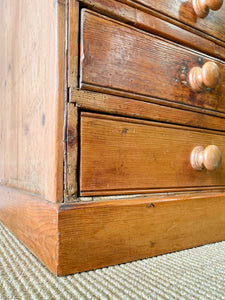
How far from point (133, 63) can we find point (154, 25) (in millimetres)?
108

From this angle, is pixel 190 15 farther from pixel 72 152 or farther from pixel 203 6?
pixel 72 152

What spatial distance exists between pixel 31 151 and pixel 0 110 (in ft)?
1.21

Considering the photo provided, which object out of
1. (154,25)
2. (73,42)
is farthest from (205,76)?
(73,42)

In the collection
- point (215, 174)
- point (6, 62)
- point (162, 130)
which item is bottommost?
point (215, 174)

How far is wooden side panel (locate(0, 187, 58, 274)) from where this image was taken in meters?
0.46

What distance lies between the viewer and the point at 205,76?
59cm

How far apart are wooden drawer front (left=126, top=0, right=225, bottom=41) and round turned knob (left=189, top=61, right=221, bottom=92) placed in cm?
12

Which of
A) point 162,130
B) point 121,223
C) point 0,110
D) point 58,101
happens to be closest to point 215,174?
point 162,130

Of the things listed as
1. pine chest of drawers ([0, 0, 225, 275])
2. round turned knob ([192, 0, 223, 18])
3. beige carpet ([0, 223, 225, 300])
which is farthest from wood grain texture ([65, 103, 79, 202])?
round turned knob ([192, 0, 223, 18])

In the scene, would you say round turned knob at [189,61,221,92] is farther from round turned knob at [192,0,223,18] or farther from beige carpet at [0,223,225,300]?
beige carpet at [0,223,225,300]

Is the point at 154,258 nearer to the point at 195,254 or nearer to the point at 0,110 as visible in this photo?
the point at 195,254

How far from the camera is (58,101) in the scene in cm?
46

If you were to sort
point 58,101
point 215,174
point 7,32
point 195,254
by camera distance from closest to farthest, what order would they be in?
point 58,101 < point 195,254 < point 215,174 < point 7,32

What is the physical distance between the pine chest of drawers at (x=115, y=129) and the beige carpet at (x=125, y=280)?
0.02 metres
